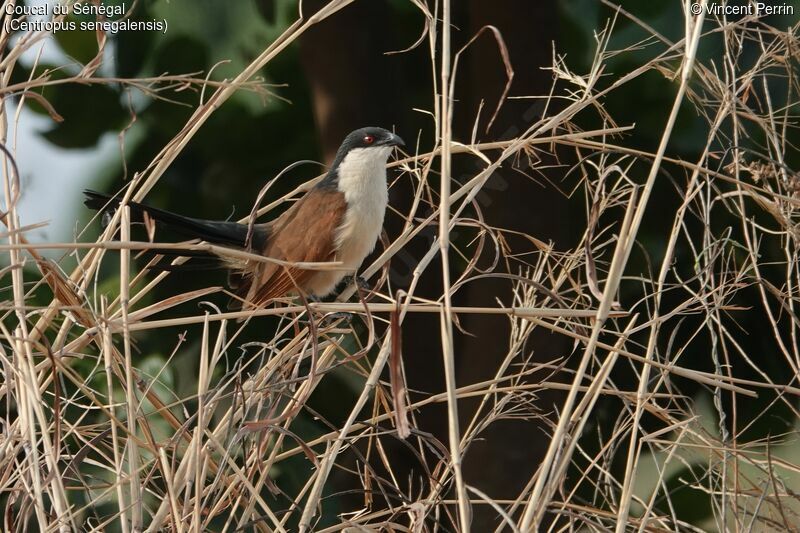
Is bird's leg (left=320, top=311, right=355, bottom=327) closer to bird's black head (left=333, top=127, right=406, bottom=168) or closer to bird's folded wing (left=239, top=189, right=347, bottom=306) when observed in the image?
bird's folded wing (left=239, top=189, right=347, bottom=306)

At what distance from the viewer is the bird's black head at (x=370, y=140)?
1422 millimetres

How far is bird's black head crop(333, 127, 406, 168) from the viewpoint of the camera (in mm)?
1422

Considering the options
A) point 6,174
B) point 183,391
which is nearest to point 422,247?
point 183,391

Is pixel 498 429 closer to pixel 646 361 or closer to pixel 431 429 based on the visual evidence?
pixel 431 429

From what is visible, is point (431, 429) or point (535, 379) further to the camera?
point (431, 429)

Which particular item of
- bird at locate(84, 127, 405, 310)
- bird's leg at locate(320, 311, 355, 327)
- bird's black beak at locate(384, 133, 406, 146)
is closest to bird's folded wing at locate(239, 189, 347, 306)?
bird at locate(84, 127, 405, 310)

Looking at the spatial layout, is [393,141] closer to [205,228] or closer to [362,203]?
[362,203]

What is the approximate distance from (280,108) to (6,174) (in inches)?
83.6

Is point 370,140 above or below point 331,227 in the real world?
above

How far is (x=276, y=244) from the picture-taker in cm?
151

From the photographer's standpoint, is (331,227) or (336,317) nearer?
(336,317)

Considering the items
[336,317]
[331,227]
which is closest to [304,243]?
[331,227]

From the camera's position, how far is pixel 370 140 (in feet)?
4.78

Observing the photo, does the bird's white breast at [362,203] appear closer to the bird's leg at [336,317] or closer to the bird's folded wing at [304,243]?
the bird's folded wing at [304,243]
